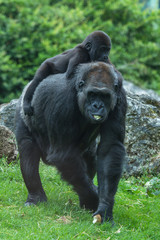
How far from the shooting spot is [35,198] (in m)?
4.61

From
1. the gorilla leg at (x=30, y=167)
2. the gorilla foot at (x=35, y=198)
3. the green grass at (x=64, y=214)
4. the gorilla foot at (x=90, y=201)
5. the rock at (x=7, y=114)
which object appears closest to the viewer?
the green grass at (x=64, y=214)

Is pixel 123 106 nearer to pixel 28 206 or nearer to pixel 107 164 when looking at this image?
pixel 107 164

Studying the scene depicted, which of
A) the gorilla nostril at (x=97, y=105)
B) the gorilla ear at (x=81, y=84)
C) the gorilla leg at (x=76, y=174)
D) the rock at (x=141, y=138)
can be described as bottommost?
the rock at (x=141, y=138)

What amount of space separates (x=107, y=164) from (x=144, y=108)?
93.5 inches

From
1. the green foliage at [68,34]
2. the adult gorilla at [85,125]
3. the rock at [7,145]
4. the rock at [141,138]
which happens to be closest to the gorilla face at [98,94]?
the adult gorilla at [85,125]

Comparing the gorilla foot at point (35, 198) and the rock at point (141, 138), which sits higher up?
the gorilla foot at point (35, 198)

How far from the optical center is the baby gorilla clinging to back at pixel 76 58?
4598mm

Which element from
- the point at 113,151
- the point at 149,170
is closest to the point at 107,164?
the point at 113,151

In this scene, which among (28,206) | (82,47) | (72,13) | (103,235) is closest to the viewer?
(103,235)

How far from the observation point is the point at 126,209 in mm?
4715

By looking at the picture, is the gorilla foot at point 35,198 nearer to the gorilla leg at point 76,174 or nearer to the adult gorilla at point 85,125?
the adult gorilla at point 85,125

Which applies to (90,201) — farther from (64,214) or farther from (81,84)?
(81,84)

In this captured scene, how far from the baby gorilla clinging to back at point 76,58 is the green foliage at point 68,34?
4.58m

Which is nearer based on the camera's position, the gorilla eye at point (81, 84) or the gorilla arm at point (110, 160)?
the gorilla arm at point (110, 160)
